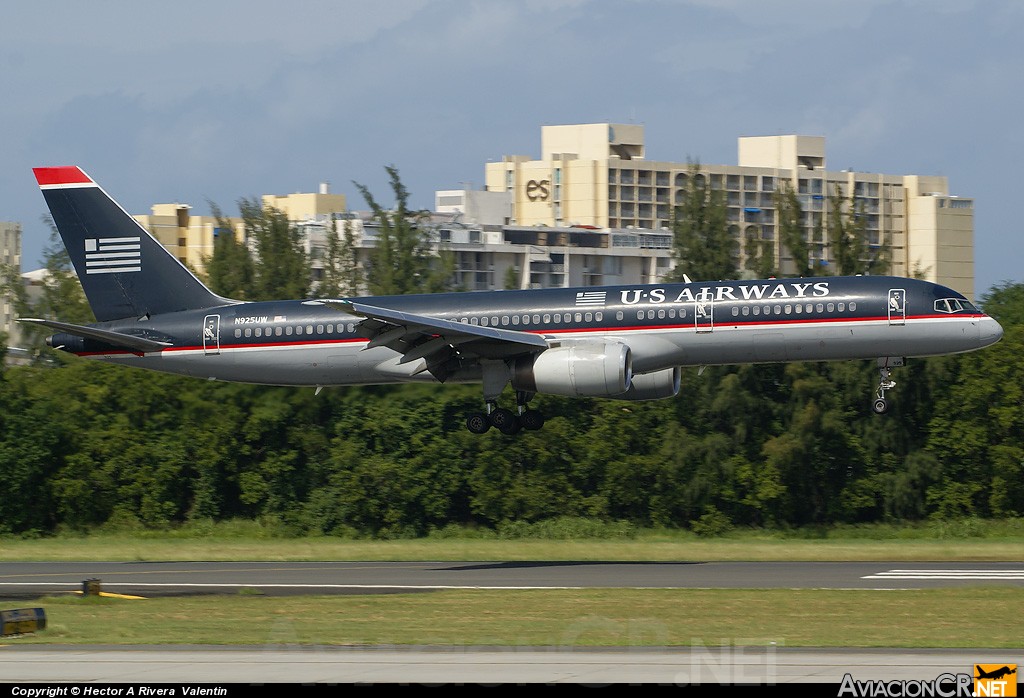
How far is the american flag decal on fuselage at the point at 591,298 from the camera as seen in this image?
42.6 m

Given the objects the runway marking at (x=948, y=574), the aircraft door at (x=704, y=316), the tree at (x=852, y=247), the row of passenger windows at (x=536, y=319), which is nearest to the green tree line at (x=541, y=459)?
the tree at (x=852, y=247)

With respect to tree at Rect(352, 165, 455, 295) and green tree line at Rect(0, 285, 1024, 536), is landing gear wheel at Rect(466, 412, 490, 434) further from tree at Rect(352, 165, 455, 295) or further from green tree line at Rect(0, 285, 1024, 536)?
tree at Rect(352, 165, 455, 295)

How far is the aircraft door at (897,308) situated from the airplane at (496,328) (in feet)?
0.09

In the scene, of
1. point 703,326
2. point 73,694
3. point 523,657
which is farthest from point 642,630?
point 703,326

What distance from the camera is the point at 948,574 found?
1351 inches

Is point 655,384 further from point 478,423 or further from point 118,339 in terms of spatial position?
point 118,339

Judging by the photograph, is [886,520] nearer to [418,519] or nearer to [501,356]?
[418,519]

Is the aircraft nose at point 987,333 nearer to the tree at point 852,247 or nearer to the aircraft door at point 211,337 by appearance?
the aircraft door at point 211,337

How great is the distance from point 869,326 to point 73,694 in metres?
28.7

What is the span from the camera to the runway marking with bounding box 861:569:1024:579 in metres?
33.5

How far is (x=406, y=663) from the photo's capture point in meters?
19.5

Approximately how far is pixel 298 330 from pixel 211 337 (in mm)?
2909

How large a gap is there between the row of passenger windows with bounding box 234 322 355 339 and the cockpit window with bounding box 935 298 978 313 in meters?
17.3

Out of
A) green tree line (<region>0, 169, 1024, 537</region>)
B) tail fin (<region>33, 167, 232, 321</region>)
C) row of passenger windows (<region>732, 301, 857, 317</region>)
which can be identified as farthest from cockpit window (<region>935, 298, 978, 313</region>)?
tail fin (<region>33, 167, 232, 321</region>)
